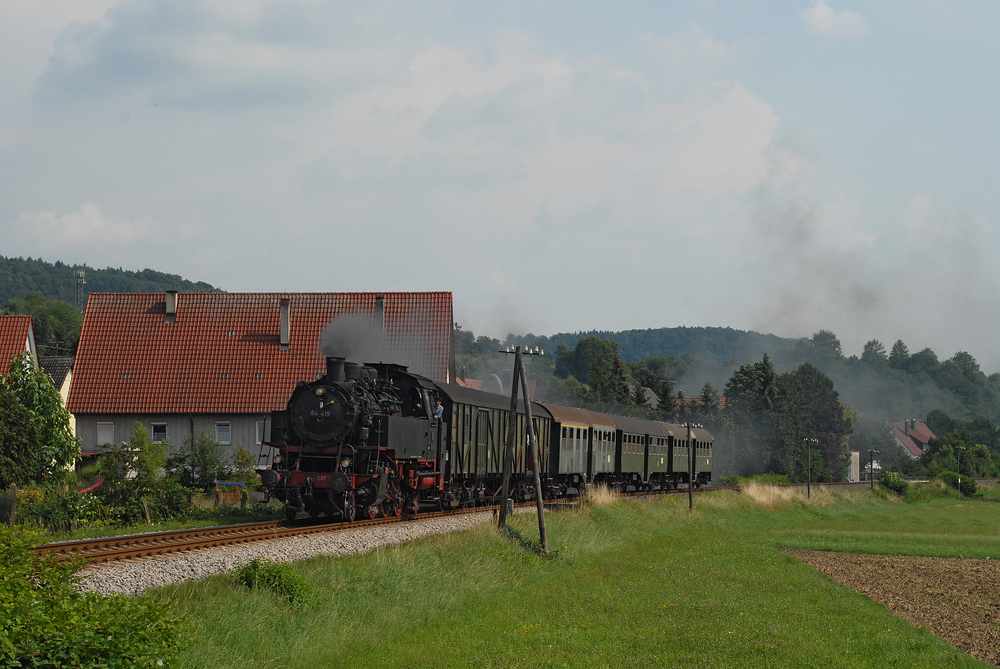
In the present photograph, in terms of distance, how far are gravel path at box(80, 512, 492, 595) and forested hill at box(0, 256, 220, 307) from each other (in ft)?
557

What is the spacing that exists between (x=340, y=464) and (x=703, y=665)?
1010 cm

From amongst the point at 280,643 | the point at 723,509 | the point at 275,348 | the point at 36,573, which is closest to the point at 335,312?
the point at 275,348

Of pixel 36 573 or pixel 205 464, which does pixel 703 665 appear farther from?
pixel 205 464

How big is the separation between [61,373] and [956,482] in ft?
233

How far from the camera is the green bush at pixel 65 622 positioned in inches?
279

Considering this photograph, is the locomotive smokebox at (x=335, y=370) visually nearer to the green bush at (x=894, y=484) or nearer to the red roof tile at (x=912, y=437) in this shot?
the green bush at (x=894, y=484)

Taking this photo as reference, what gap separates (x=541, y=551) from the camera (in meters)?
23.0

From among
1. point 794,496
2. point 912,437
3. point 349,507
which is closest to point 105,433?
point 349,507

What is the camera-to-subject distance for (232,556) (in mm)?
15375

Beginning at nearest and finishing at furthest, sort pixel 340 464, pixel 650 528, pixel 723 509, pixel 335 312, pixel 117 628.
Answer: pixel 117 628 < pixel 340 464 < pixel 650 528 < pixel 723 509 < pixel 335 312

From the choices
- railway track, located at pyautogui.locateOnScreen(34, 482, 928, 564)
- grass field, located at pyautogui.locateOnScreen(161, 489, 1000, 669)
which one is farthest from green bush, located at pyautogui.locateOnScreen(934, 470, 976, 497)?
railway track, located at pyautogui.locateOnScreen(34, 482, 928, 564)

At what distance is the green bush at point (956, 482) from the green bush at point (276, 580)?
7614cm

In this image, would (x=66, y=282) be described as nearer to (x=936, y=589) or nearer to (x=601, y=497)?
(x=601, y=497)

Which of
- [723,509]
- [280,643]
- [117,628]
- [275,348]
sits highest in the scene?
[275,348]
